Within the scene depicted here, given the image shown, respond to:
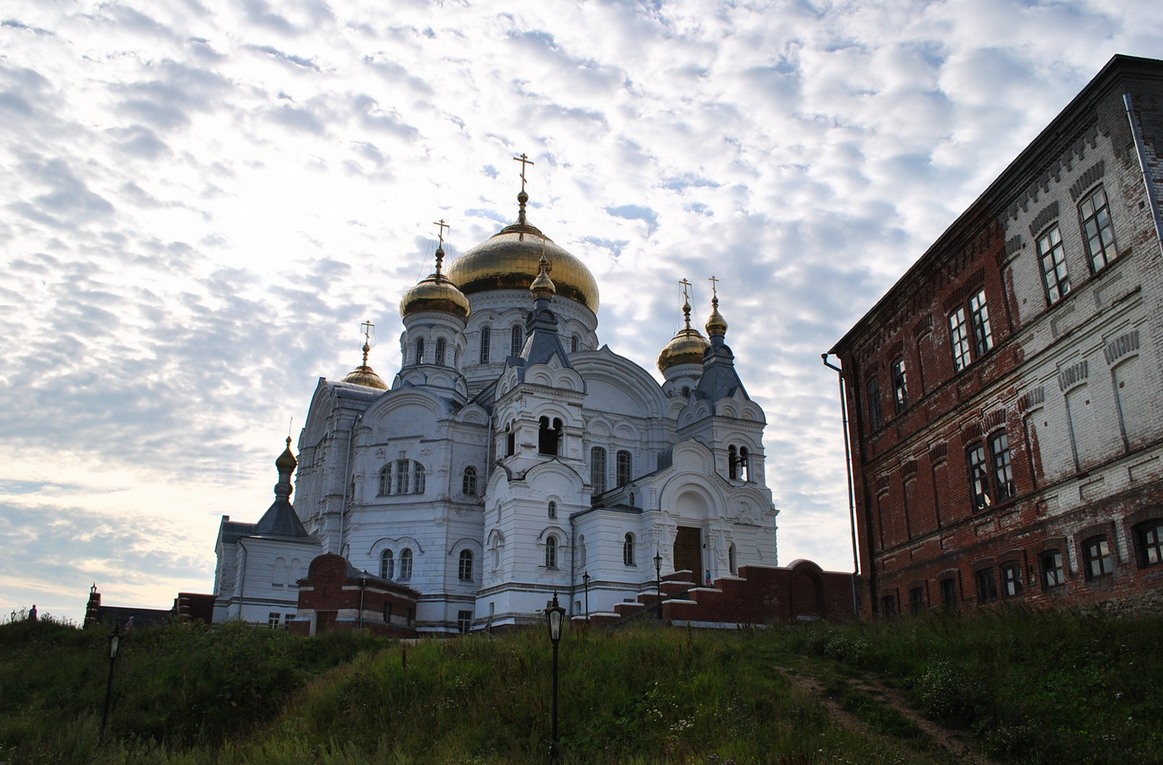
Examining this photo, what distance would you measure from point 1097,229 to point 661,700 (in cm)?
959

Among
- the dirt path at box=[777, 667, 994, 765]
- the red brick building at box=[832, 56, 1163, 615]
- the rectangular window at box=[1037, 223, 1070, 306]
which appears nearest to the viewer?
the dirt path at box=[777, 667, 994, 765]

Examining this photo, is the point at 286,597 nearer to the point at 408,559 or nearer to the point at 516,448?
the point at 408,559

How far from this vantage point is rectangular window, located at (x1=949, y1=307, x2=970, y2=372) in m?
18.7

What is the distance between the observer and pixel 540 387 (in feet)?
115

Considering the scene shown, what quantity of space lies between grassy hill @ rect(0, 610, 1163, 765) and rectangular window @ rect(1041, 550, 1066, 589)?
3.47 feet

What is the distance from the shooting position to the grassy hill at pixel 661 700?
36.8ft

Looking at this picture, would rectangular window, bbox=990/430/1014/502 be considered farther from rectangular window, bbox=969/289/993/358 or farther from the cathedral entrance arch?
the cathedral entrance arch

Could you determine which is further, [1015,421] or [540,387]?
[540,387]

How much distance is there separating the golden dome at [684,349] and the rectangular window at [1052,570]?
28.3 metres

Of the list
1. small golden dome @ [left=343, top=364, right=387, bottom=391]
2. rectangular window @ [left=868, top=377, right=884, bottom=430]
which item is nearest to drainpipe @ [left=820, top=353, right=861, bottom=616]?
rectangular window @ [left=868, top=377, right=884, bottom=430]

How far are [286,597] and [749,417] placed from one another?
1938cm

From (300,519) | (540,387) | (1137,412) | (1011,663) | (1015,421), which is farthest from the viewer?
(300,519)

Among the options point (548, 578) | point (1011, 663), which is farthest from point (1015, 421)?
point (548, 578)

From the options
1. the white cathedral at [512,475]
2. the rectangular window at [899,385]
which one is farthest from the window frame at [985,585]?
the white cathedral at [512,475]
